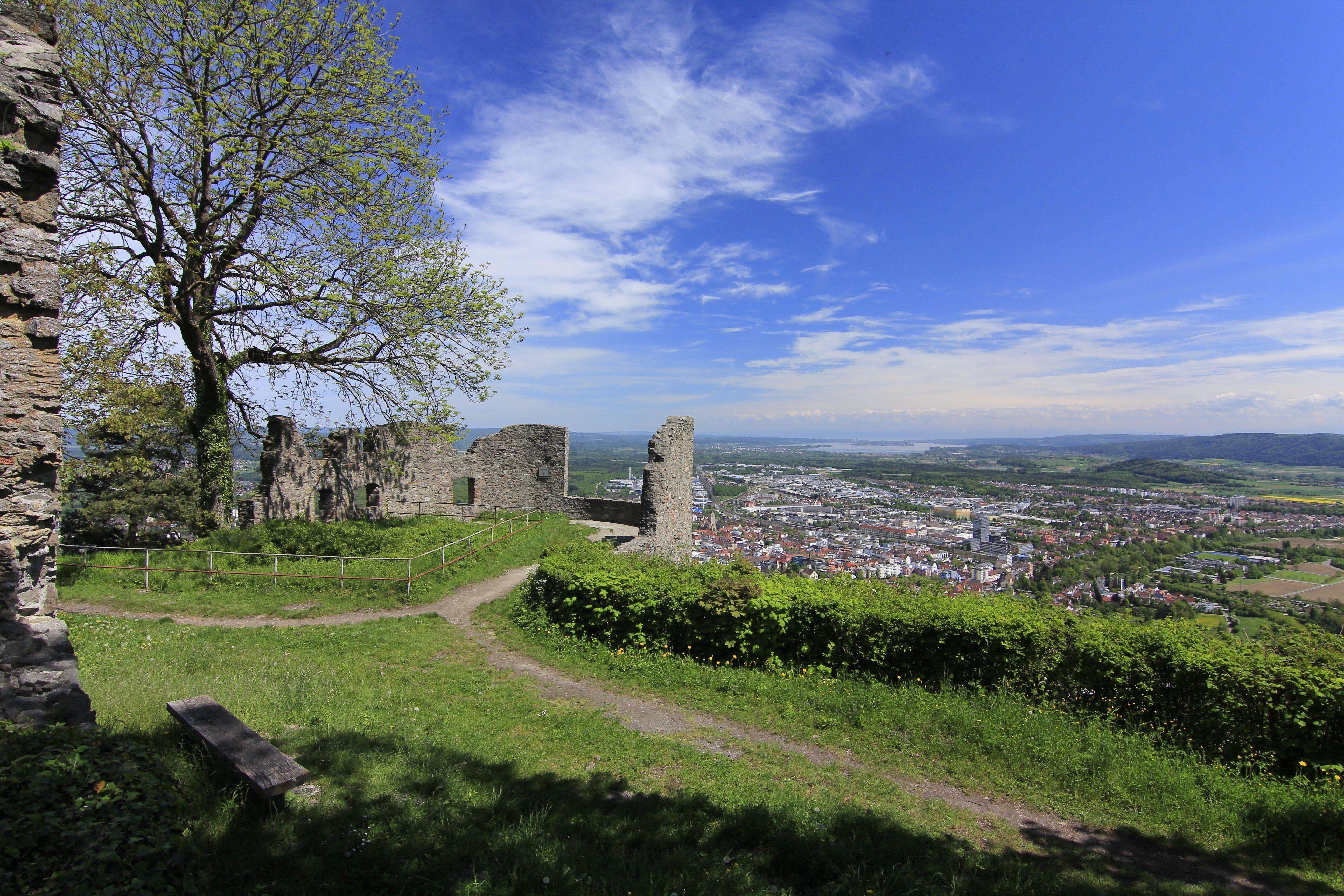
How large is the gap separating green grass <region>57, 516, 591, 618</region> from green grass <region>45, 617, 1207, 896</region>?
411cm

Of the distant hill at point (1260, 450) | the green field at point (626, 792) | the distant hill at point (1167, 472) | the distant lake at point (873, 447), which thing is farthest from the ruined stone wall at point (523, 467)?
the distant lake at point (873, 447)

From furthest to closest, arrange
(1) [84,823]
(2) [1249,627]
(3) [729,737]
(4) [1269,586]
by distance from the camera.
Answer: (4) [1269,586] < (2) [1249,627] < (3) [729,737] < (1) [84,823]

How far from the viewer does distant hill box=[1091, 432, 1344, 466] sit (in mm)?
47781

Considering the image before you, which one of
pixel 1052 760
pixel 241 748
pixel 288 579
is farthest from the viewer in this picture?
pixel 288 579

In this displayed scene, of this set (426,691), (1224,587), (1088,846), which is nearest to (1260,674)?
(1088,846)

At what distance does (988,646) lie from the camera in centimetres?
745

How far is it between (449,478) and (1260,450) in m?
74.9

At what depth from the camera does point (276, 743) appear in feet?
17.2

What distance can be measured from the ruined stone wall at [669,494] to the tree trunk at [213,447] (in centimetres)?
1151

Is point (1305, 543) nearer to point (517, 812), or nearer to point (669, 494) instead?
point (669, 494)

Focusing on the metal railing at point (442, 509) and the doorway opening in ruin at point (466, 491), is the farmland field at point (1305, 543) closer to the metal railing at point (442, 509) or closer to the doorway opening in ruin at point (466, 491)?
the metal railing at point (442, 509)

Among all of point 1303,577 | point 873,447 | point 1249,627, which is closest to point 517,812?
→ point 1249,627

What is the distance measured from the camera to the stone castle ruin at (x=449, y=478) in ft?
54.8

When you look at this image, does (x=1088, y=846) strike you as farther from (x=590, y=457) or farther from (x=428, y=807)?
(x=590, y=457)
